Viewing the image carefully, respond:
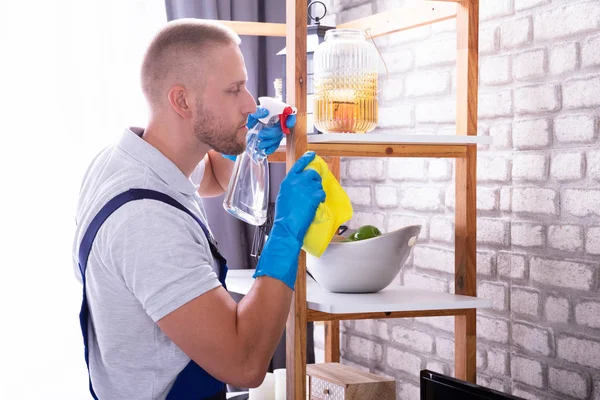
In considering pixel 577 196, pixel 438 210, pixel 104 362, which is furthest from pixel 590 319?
pixel 104 362

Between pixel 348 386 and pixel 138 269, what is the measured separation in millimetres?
767

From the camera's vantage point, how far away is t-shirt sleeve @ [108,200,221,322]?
4.93 ft

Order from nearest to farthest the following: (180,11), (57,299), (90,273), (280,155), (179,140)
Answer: (90,273), (179,140), (280,155), (57,299), (180,11)

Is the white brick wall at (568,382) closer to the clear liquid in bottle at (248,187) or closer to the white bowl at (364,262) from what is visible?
the white bowl at (364,262)

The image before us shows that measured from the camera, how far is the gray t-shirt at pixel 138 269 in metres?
1.51

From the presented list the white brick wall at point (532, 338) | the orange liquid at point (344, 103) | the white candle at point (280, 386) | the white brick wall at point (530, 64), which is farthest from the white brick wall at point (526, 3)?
the white candle at point (280, 386)

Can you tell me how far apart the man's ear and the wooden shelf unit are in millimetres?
220

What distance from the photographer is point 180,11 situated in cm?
265

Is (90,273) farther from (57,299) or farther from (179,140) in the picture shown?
(57,299)

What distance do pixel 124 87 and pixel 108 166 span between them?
958 millimetres

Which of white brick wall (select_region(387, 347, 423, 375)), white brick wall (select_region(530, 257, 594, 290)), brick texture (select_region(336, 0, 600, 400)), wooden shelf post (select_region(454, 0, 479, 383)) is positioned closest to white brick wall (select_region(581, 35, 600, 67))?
brick texture (select_region(336, 0, 600, 400))

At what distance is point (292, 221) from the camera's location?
164 cm

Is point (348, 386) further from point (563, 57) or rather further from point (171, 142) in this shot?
point (563, 57)

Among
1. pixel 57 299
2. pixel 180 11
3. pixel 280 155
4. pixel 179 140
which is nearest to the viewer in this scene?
pixel 179 140
